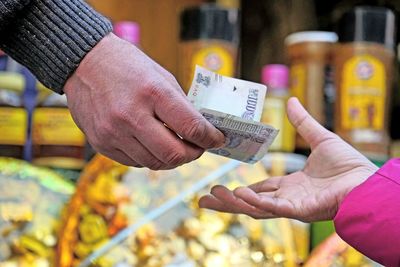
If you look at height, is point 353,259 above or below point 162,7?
below

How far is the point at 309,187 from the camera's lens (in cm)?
97

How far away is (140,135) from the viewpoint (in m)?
0.82

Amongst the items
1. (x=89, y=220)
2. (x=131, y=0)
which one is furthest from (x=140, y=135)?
(x=131, y=0)

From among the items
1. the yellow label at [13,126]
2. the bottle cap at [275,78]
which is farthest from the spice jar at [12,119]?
the bottle cap at [275,78]

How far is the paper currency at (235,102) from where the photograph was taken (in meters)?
0.85

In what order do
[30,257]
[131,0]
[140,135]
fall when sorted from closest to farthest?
[140,135] → [30,257] → [131,0]

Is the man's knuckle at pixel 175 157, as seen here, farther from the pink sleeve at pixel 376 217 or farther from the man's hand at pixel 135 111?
the pink sleeve at pixel 376 217

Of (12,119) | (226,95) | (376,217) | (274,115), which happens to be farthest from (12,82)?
(376,217)

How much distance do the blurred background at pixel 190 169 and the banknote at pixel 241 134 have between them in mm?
289

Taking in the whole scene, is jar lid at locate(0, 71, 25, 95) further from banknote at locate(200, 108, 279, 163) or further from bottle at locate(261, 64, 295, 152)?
banknote at locate(200, 108, 279, 163)

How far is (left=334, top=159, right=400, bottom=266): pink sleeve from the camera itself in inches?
33.2

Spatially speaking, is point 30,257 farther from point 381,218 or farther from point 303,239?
point 381,218

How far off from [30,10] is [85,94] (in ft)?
0.41

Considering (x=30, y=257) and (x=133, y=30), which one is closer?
(x=30, y=257)
